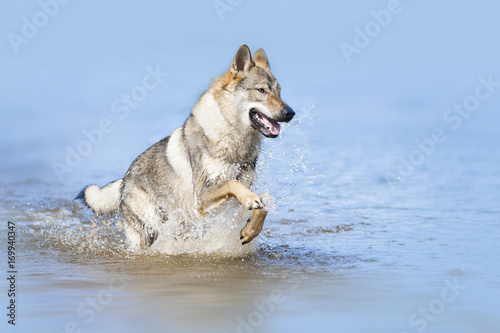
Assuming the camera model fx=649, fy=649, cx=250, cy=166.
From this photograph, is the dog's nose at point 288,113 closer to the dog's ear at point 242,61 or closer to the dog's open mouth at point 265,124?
the dog's open mouth at point 265,124

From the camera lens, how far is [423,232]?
8.14m

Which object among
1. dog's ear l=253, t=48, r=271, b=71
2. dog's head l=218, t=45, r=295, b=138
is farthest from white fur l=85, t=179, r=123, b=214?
dog's ear l=253, t=48, r=271, b=71

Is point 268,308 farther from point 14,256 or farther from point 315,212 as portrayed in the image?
point 315,212

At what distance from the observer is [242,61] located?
22.0 ft

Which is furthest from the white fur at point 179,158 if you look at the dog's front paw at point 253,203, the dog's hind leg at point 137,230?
the dog's front paw at point 253,203

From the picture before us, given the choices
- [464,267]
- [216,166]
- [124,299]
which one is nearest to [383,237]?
[464,267]

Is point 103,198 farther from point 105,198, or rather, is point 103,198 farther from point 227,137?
point 227,137

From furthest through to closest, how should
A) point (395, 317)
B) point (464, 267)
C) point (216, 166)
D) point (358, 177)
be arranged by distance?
point (358, 177) < point (216, 166) < point (464, 267) < point (395, 317)

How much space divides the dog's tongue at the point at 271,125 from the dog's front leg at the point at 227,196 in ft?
2.13

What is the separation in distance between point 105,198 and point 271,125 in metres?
2.51

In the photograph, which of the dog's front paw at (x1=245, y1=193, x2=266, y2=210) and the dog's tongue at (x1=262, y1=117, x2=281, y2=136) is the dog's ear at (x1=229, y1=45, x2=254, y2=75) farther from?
the dog's front paw at (x1=245, y1=193, x2=266, y2=210)

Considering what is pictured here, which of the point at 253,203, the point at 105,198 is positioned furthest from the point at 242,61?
the point at 105,198

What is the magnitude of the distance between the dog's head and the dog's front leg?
0.65m

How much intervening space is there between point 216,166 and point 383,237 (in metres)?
2.54
